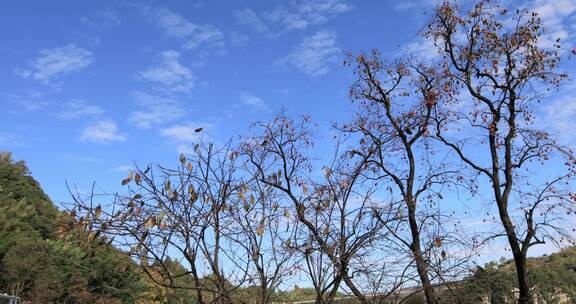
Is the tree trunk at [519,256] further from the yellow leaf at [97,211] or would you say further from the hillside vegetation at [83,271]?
the yellow leaf at [97,211]

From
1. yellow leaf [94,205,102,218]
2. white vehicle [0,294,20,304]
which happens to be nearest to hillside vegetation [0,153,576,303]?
yellow leaf [94,205,102,218]

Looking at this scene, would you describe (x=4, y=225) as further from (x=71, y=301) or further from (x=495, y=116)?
(x=495, y=116)

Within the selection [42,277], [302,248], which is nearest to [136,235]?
[302,248]

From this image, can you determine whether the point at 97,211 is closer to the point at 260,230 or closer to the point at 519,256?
the point at 260,230

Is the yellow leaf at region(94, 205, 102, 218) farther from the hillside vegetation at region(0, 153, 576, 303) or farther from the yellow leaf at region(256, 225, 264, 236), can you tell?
the yellow leaf at region(256, 225, 264, 236)

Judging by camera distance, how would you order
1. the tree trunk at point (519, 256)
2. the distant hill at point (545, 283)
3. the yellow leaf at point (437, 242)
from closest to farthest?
1. the yellow leaf at point (437, 242)
2. the distant hill at point (545, 283)
3. the tree trunk at point (519, 256)

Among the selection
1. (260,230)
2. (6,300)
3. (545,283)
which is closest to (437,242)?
(260,230)

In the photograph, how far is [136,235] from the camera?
4.29 meters

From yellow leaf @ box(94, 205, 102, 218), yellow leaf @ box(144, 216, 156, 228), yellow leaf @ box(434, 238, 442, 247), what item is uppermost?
yellow leaf @ box(94, 205, 102, 218)

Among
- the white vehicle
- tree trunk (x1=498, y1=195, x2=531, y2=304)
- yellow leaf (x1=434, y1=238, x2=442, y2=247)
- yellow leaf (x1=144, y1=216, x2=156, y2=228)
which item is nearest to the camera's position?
yellow leaf (x1=144, y1=216, x2=156, y2=228)

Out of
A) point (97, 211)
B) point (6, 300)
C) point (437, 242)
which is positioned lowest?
point (437, 242)

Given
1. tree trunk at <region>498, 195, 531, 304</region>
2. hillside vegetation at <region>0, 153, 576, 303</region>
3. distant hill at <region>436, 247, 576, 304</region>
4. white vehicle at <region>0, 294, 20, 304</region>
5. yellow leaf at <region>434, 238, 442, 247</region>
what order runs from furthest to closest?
white vehicle at <region>0, 294, 20, 304</region>
tree trunk at <region>498, 195, 531, 304</region>
distant hill at <region>436, 247, 576, 304</region>
yellow leaf at <region>434, 238, 442, 247</region>
hillside vegetation at <region>0, 153, 576, 303</region>

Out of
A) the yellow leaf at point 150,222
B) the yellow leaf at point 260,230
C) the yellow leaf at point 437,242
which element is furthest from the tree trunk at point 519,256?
the yellow leaf at point 150,222

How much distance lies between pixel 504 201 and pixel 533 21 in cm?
496
